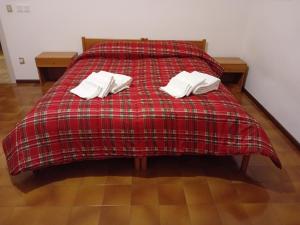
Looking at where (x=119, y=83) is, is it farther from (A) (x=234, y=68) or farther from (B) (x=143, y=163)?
(A) (x=234, y=68)

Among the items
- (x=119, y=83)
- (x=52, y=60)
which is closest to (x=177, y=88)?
(x=119, y=83)

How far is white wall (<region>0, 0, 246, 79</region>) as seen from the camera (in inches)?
127

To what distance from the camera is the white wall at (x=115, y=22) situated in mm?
3223

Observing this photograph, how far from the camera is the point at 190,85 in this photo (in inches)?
78.2

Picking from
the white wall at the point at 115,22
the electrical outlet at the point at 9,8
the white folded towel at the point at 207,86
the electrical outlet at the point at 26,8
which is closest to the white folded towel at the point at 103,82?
the white folded towel at the point at 207,86

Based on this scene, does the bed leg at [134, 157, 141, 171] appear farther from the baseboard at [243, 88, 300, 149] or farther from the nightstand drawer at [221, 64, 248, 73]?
the nightstand drawer at [221, 64, 248, 73]

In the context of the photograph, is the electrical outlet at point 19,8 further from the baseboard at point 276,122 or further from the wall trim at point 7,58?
the baseboard at point 276,122

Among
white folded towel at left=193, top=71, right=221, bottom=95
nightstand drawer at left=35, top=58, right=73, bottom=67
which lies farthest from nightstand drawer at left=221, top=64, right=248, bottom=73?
nightstand drawer at left=35, top=58, right=73, bottom=67

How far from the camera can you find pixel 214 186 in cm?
185

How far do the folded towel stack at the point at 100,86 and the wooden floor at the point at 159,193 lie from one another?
58 centimetres

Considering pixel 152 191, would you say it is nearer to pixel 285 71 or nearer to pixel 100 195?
pixel 100 195

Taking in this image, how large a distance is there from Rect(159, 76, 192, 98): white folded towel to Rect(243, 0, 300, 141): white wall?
3.64 ft

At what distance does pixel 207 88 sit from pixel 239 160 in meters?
0.68

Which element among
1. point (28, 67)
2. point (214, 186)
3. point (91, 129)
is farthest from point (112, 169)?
point (28, 67)
